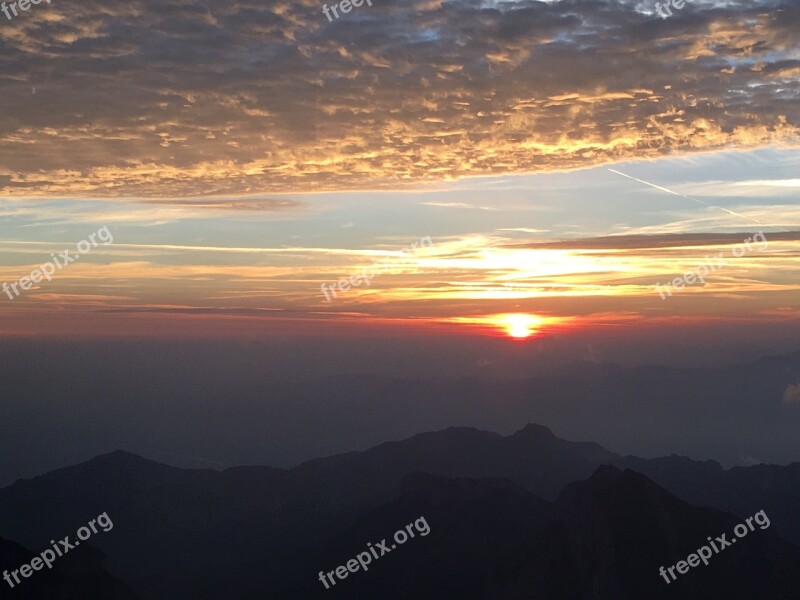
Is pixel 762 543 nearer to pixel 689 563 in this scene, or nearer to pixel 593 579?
pixel 689 563

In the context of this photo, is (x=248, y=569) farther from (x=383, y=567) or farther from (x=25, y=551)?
(x=25, y=551)

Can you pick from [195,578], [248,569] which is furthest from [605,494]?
[195,578]

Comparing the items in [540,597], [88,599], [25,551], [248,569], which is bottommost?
[248,569]

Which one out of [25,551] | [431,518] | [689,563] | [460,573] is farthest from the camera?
[431,518]

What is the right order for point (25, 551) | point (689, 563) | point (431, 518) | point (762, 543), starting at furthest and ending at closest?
point (431, 518), point (762, 543), point (689, 563), point (25, 551)

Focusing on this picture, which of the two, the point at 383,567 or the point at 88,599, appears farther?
the point at 383,567

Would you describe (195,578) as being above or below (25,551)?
below

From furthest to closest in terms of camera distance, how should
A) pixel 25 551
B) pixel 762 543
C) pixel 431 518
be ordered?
pixel 431 518 → pixel 762 543 → pixel 25 551

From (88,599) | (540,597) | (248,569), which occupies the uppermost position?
(88,599)

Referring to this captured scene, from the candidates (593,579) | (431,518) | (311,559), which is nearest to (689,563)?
(593,579)
